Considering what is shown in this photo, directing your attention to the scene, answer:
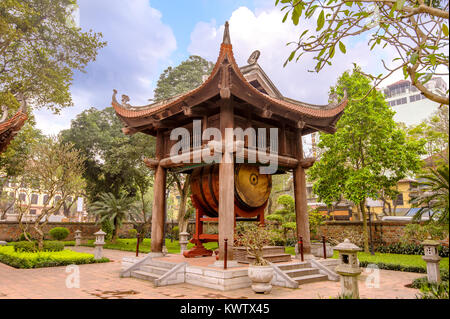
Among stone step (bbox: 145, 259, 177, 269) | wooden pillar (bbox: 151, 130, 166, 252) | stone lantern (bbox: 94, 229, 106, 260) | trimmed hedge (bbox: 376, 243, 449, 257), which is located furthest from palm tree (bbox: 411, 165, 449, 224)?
stone lantern (bbox: 94, 229, 106, 260)

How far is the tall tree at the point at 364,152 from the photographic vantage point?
50.6 feet

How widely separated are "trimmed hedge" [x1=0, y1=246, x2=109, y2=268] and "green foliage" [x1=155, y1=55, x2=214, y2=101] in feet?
45.6

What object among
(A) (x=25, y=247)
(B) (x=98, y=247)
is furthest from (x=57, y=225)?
(B) (x=98, y=247)

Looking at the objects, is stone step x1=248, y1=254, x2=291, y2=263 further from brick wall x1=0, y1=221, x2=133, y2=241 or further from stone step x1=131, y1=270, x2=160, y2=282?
brick wall x1=0, y1=221, x2=133, y2=241

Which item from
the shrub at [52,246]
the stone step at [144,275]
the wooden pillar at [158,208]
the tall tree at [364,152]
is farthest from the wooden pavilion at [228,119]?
the shrub at [52,246]

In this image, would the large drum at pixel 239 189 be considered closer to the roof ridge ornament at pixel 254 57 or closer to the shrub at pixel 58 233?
the roof ridge ornament at pixel 254 57

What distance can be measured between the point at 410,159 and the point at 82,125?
81.1 feet

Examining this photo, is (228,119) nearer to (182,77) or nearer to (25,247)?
(25,247)

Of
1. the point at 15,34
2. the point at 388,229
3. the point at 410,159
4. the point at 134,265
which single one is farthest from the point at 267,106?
the point at 15,34

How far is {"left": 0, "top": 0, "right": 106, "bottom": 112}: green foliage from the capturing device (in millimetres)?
16828

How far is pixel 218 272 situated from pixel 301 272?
8.42 feet

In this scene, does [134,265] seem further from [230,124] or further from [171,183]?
[171,183]
